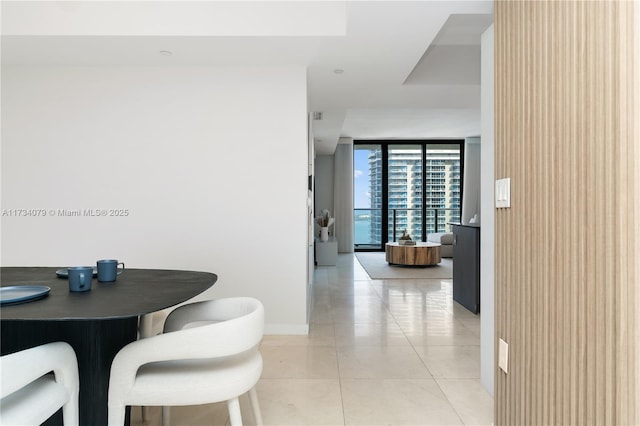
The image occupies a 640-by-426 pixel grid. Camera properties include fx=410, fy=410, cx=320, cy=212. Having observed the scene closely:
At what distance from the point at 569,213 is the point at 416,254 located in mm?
6365

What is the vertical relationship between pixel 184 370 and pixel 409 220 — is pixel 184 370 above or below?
below

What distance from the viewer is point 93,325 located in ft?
5.43

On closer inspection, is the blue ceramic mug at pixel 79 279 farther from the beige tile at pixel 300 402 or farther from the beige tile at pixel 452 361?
the beige tile at pixel 452 361

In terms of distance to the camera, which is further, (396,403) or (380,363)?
(380,363)

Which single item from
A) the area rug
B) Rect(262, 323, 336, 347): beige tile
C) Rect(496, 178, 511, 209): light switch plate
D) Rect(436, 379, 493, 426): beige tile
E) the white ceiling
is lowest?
Rect(436, 379, 493, 426): beige tile

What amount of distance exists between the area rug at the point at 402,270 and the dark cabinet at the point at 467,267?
1756 mm

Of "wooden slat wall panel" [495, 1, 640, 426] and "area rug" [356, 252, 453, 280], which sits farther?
"area rug" [356, 252, 453, 280]

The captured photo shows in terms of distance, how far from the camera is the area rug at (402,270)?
672 cm

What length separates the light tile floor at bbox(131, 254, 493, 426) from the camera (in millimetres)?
2240

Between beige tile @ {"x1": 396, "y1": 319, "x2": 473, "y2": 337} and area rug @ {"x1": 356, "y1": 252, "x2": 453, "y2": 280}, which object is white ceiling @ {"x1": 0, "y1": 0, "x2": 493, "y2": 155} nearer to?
beige tile @ {"x1": 396, "y1": 319, "x2": 473, "y2": 337}

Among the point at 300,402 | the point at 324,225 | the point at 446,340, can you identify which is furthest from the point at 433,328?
the point at 324,225

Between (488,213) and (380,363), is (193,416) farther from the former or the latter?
(488,213)

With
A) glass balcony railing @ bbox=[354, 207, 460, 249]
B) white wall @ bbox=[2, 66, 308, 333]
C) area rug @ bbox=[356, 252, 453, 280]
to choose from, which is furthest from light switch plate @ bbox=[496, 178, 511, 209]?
glass balcony railing @ bbox=[354, 207, 460, 249]

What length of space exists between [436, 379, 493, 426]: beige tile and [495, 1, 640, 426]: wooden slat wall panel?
41cm
